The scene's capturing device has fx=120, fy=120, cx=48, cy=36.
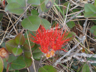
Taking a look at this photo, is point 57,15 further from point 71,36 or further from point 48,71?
point 48,71

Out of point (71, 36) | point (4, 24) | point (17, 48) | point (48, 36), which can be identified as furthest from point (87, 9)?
point (4, 24)

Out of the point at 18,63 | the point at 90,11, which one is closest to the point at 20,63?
the point at 18,63

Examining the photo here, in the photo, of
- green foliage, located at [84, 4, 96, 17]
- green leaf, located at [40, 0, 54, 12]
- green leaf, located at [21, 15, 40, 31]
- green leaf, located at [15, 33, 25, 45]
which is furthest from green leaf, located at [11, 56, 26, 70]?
green foliage, located at [84, 4, 96, 17]

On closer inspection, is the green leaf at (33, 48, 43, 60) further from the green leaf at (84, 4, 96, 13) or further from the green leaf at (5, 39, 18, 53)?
the green leaf at (84, 4, 96, 13)

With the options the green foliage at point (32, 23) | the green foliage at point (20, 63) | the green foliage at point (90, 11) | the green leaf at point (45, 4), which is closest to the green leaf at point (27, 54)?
the green foliage at point (20, 63)

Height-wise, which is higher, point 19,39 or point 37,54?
point 19,39

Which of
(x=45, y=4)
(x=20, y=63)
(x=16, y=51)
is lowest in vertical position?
(x=20, y=63)

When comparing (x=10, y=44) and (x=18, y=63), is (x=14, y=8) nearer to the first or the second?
(x=10, y=44)

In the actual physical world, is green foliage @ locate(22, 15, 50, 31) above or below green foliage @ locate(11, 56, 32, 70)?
above

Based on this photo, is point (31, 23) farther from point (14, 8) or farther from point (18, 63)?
point (18, 63)

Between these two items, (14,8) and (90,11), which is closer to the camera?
(14,8)

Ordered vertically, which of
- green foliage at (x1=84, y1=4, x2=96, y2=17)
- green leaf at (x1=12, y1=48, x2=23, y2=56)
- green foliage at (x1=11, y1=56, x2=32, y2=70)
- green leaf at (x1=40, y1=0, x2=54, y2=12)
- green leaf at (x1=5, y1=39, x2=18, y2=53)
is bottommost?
green foliage at (x1=11, y1=56, x2=32, y2=70)
